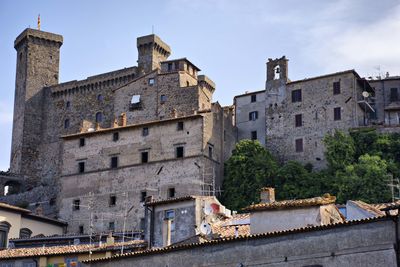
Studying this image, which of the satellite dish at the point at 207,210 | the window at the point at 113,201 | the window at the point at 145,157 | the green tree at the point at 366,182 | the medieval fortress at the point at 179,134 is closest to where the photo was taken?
the satellite dish at the point at 207,210

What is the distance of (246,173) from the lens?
6400 centimetres

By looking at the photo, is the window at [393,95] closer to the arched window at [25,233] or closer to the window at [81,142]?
the window at [81,142]

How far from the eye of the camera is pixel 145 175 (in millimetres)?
64250

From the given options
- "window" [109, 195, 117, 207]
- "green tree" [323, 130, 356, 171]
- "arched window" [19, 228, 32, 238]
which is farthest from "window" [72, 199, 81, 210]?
"green tree" [323, 130, 356, 171]

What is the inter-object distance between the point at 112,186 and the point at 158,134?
5.18 meters

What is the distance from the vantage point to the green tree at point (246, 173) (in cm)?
6253

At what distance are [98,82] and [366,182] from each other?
36.3 meters

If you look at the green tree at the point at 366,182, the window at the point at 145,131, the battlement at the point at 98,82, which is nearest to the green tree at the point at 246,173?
the green tree at the point at 366,182

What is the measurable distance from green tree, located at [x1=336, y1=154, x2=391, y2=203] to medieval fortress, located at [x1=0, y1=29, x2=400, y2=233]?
568cm

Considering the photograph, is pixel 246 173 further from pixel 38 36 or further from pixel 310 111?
pixel 38 36

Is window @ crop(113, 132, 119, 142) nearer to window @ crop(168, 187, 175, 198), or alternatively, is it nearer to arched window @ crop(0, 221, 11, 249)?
window @ crop(168, 187, 175, 198)

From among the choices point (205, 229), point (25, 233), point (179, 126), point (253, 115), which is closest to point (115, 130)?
point (179, 126)

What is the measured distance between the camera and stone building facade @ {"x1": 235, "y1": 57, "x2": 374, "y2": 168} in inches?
2613

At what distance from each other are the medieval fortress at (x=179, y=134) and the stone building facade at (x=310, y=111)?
0.25 feet
